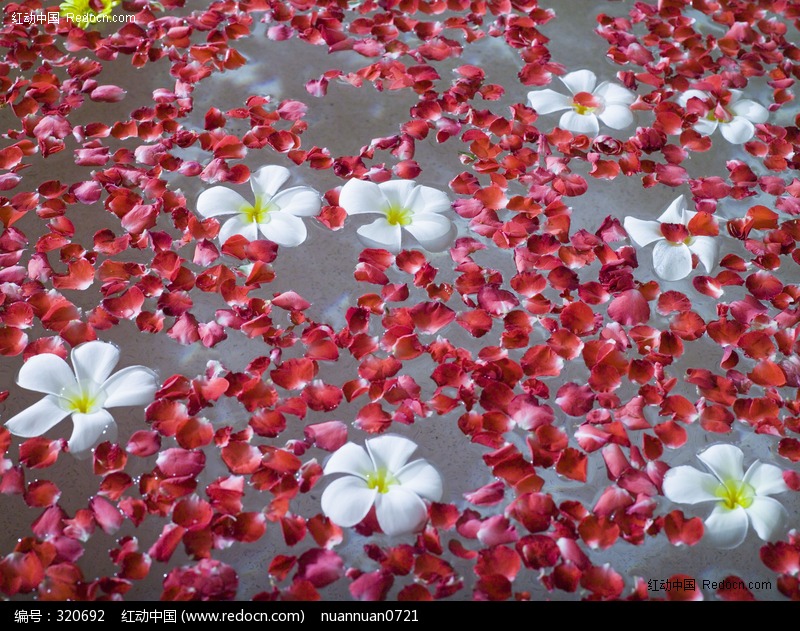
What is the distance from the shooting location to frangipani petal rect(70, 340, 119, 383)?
92 cm

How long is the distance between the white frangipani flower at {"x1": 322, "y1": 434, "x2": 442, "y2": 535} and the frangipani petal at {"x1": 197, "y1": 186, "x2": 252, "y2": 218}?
42cm

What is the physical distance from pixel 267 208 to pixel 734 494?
75 cm

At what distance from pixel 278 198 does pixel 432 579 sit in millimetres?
598

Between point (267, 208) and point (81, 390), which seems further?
point (267, 208)

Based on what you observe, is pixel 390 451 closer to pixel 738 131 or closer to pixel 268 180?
pixel 268 180

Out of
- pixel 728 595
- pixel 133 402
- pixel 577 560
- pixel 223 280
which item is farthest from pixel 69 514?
pixel 728 595

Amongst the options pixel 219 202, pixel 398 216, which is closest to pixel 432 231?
pixel 398 216

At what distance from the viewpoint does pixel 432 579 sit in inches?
32.3

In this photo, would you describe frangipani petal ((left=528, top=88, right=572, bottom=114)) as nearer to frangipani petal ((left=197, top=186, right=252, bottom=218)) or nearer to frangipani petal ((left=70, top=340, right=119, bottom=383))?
frangipani petal ((left=197, top=186, right=252, bottom=218))

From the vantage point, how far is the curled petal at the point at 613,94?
4.15ft

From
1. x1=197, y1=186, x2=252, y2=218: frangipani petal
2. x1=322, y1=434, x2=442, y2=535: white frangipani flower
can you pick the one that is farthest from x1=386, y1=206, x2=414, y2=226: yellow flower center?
x1=322, y1=434, x2=442, y2=535: white frangipani flower

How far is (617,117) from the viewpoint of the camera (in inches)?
48.9

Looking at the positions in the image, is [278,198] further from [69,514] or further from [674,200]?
[674,200]

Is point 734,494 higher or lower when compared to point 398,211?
lower
